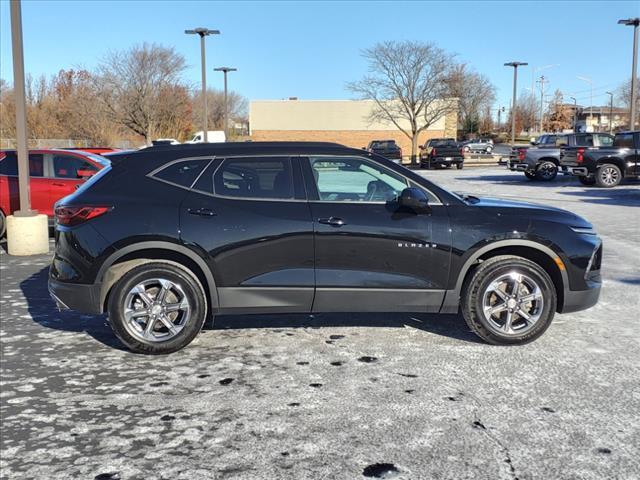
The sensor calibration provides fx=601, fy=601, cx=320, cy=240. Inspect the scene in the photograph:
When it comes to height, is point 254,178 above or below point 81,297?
above

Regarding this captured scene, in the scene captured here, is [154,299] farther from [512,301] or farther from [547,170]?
[547,170]

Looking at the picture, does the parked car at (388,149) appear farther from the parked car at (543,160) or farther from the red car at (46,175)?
the red car at (46,175)

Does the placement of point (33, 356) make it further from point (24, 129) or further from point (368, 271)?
point (24, 129)

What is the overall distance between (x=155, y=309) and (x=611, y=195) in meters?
17.5

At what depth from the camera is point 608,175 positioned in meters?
20.8

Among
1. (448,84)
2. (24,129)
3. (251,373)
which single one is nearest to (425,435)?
(251,373)

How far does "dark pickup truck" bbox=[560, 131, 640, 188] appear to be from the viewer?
67.1 ft

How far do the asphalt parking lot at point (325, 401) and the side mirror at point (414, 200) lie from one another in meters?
1.19

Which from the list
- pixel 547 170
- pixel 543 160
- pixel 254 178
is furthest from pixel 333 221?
pixel 547 170

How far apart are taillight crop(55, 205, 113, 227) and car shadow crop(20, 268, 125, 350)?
3.70 feet

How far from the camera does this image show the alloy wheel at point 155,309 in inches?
193

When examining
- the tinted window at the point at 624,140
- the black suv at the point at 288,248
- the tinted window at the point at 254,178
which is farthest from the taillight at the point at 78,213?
the tinted window at the point at 624,140

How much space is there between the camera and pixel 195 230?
16.0ft

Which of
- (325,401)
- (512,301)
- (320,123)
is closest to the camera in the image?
(325,401)
